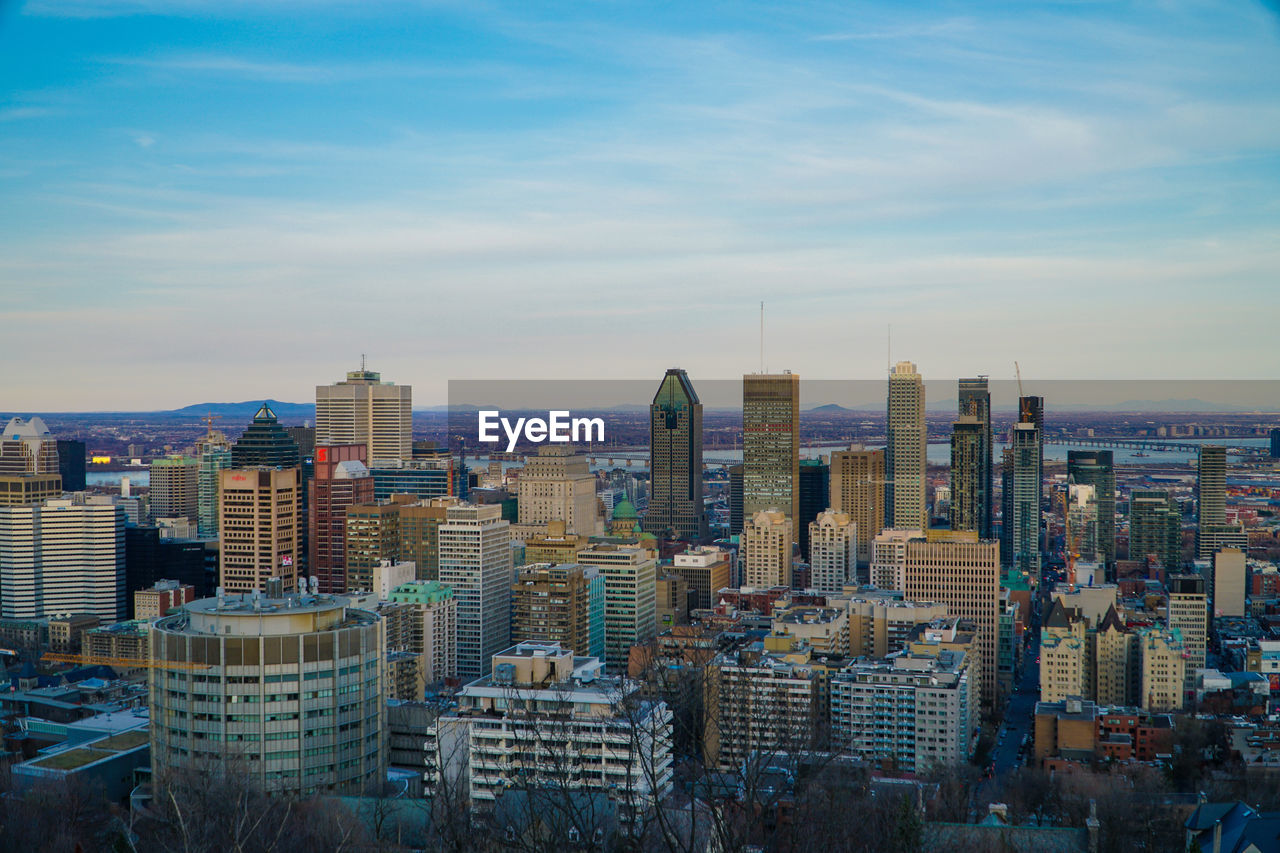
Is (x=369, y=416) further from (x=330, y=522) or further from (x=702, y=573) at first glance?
(x=702, y=573)

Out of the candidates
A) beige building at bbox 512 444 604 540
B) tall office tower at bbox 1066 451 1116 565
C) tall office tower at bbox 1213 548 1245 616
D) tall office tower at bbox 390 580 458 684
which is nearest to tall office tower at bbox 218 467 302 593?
tall office tower at bbox 390 580 458 684

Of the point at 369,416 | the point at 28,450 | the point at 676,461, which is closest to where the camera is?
the point at 28,450

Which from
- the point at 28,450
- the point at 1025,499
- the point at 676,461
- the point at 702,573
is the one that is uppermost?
the point at 28,450

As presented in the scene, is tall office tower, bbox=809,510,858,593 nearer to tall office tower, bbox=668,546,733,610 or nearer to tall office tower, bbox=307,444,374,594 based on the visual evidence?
tall office tower, bbox=668,546,733,610

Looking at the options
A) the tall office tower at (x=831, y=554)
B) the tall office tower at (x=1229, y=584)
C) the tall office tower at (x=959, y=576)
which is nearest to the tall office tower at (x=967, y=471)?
the tall office tower at (x=831, y=554)

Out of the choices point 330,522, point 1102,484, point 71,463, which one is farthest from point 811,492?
point 71,463

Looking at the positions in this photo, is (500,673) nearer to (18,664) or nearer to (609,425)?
(18,664)

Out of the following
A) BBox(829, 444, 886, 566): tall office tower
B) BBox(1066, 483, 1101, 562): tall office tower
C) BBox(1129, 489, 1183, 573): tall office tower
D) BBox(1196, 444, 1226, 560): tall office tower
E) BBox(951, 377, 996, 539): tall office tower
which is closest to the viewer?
BBox(1196, 444, 1226, 560): tall office tower
